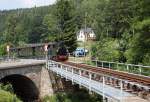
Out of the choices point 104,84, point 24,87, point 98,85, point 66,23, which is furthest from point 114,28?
point 104,84

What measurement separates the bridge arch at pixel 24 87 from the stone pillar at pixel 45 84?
80 cm

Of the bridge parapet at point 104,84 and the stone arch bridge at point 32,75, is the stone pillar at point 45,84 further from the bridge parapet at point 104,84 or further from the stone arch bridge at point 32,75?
the bridge parapet at point 104,84

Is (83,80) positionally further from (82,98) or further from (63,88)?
(63,88)

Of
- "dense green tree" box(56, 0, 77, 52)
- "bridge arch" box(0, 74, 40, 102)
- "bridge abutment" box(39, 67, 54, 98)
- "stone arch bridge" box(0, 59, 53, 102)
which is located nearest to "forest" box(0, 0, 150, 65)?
"dense green tree" box(56, 0, 77, 52)

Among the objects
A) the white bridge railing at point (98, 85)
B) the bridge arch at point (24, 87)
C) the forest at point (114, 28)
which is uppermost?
the forest at point (114, 28)

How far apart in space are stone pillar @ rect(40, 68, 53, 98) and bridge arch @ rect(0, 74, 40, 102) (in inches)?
31.6

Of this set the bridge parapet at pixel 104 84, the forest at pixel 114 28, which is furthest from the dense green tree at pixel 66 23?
the bridge parapet at pixel 104 84

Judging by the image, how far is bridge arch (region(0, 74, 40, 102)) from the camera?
51.6m

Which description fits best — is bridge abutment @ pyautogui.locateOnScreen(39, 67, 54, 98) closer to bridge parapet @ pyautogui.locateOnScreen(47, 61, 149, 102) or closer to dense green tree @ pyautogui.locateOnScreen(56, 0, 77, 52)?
bridge parapet @ pyautogui.locateOnScreen(47, 61, 149, 102)

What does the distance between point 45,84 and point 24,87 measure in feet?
17.6

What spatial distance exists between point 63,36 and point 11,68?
116ft

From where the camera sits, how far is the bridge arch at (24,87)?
51.6 m

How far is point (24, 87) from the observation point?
180ft

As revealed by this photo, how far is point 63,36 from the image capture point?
82.6 metres
